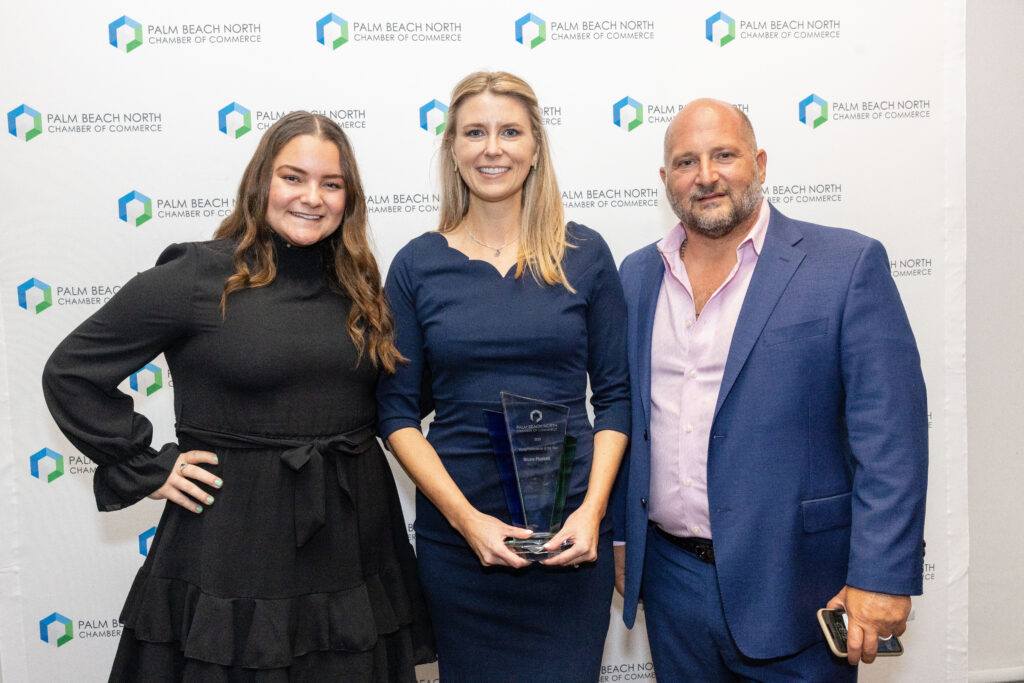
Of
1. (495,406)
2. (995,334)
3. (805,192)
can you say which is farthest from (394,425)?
(995,334)

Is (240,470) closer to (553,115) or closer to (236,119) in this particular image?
(236,119)

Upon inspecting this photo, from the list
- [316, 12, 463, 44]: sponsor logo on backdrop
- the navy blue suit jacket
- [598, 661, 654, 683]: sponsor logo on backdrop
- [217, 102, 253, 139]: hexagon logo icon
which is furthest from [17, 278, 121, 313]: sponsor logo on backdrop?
[598, 661, 654, 683]: sponsor logo on backdrop

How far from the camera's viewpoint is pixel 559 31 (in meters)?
2.98

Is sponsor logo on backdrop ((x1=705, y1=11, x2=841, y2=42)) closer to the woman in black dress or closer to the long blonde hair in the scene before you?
the long blonde hair

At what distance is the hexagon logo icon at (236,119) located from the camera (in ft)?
9.55

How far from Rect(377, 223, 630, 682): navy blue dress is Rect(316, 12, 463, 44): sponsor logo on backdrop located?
3.99ft

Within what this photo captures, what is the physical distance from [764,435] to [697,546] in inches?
13.7

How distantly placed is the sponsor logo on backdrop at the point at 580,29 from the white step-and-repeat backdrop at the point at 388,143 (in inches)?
0.4

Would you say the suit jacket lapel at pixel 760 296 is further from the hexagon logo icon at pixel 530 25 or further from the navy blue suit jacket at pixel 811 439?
the hexagon logo icon at pixel 530 25

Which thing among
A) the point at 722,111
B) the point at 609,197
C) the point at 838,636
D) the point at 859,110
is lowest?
the point at 838,636

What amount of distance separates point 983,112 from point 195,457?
134 inches

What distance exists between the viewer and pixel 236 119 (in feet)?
9.57

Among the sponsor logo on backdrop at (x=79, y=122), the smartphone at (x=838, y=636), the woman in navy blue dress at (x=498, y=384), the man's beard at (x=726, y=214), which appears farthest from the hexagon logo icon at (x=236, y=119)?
the smartphone at (x=838, y=636)

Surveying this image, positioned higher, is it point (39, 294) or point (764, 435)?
point (39, 294)
